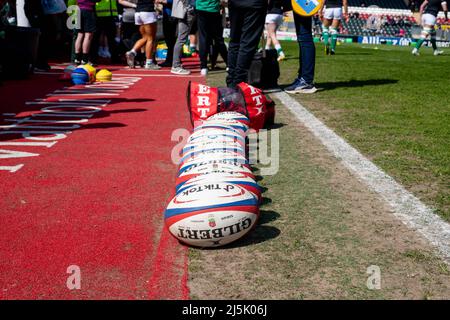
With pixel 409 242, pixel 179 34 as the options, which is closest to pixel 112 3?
pixel 179 34

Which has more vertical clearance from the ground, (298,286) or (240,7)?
(240,7)

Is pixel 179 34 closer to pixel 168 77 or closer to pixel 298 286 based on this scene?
pixel 168 77

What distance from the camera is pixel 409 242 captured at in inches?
121

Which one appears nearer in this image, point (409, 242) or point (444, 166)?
point (409, 242)

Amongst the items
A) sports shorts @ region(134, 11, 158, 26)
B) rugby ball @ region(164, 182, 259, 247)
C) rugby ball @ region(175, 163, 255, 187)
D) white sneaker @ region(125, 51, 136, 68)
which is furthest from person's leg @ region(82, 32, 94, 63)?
rugby ball @ region(164, 182, 259, 247)

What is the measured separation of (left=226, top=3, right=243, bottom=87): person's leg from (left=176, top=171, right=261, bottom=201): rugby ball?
4388 mm

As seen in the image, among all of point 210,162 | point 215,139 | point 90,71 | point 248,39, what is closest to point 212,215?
point 210,162

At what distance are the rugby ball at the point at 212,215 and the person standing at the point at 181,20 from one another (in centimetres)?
916

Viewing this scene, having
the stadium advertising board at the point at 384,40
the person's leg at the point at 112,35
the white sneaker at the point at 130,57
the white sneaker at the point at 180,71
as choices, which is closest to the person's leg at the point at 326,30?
the person's leg at the point at 112,35

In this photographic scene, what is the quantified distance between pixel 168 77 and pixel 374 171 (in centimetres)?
799

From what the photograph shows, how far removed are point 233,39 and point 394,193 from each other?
4616 mm

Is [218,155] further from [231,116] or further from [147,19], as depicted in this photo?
[147,19]

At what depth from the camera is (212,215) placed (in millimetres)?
3020

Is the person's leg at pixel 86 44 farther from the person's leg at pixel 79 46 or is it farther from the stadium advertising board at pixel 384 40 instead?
the stadium advertising board at pixel 384 40
